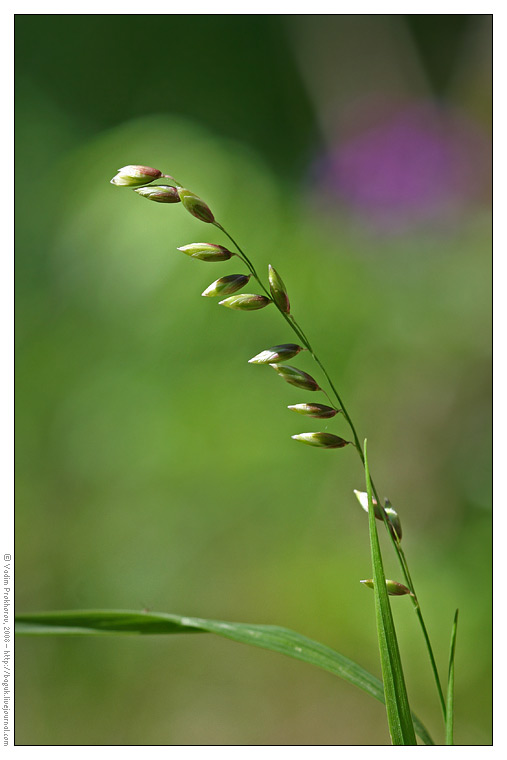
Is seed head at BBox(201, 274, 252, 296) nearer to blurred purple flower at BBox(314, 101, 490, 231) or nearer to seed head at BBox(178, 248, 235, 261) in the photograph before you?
seed head at BBox(178, 248, 235, 261)

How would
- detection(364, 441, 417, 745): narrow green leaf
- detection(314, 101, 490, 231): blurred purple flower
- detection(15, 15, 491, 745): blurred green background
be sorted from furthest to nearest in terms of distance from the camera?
detection(314, 101, 490, 231): blurred purple flower < detection(15, 15, 491, 745): blurred green background < detection(364, 441, 417, 745): narrow green leaf

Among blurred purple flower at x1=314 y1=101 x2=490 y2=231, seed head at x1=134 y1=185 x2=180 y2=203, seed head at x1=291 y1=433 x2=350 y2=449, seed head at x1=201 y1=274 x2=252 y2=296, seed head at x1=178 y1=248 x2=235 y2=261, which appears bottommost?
seed head at x1=291 y1=433 x2=350 y2=449

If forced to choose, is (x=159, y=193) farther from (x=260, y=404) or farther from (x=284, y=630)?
(x=260, y=404)

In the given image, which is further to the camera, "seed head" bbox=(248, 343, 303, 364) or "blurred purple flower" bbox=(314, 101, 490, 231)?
"blurred purple flower" bbox=(314, 101, 490, 231)

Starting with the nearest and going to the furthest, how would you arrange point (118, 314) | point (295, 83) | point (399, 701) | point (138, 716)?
point (399, 701) < point (138, 716) < point (118, 314) < point (295, 83)

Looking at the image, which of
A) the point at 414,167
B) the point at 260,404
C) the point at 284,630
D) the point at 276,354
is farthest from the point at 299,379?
the point at 414,167

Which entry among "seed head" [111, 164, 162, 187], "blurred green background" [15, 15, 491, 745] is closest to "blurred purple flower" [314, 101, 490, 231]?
"blurred green background" [15, 15, 491, 745]

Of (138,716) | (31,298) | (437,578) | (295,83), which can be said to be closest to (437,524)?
(437,578)

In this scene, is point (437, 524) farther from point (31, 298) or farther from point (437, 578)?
point (31, 298)
